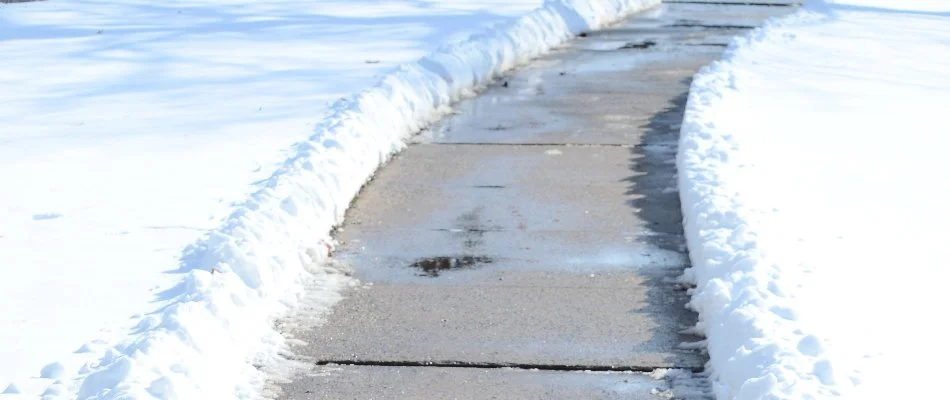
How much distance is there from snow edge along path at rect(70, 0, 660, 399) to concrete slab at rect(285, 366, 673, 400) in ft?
0.88

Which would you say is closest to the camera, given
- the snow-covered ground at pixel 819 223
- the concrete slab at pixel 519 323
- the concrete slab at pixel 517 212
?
the snow-covered ground at pixel 819 223

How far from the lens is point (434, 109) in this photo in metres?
9.62

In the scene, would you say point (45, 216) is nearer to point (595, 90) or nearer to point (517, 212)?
point (517, 212)

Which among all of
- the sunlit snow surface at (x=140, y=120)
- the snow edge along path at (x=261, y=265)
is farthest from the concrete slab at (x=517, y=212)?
the sunlit snow surface at (x=140, y=120)

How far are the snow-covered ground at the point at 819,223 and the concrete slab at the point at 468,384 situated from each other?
0.35 m

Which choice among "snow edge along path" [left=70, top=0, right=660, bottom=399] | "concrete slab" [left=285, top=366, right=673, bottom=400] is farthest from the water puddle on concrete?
"concrete slab" [left=285, top=366, right=673, bottom=400]

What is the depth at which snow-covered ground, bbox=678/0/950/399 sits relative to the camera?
4551 millimetres

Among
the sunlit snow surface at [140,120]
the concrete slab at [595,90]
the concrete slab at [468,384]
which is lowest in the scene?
the concrete slab at [595,90]

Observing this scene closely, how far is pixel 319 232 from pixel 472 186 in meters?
1.43

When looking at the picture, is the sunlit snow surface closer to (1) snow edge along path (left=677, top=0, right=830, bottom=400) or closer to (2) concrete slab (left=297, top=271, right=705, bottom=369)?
(2) concrete slab (left=297, top=271, right=705, bottom=369)

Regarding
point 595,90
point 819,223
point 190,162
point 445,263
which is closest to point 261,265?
point 445,263

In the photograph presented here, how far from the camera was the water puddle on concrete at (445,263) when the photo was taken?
20.0 ft

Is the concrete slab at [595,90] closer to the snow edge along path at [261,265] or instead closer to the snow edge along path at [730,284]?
the snow edge along path at [261,265]

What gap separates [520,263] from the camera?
6188mm
